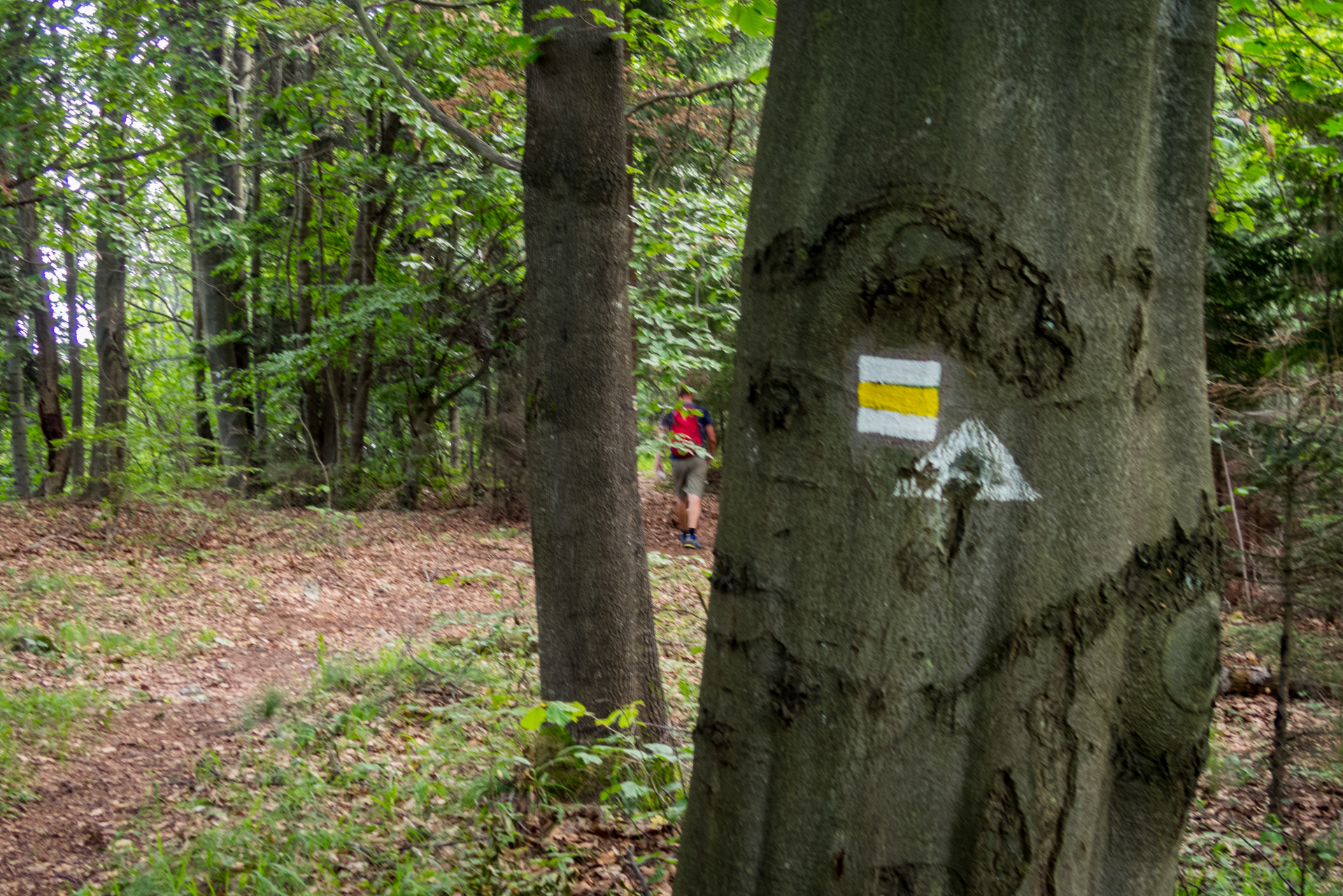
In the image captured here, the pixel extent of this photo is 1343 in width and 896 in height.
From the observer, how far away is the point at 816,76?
1718 mm

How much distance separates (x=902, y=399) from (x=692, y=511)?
1030cm

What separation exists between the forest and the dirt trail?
5 cm

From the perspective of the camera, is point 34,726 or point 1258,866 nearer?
point 1258,866

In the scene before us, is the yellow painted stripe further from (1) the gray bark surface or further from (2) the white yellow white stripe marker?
(1) the gray bark surface

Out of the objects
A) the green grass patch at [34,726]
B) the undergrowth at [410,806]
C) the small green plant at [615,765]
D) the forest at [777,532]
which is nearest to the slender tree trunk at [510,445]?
the forest at [777,532]

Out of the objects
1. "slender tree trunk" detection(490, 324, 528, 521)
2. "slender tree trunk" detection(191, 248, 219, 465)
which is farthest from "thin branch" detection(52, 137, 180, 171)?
"slender tree trunk" detection(490, 324, 528, 521)

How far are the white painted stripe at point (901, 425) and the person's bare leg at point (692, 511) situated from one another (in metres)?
10.3

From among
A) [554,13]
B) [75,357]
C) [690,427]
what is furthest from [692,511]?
[75,357]

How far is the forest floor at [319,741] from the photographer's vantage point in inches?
144

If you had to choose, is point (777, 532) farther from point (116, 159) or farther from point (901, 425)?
point (116, 159)

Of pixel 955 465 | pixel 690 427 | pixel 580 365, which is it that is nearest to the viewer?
pixel 955 465

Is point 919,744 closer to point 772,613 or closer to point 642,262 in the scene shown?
point 772,613

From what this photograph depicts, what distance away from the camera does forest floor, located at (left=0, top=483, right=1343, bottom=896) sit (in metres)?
3.66

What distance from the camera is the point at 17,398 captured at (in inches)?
585
